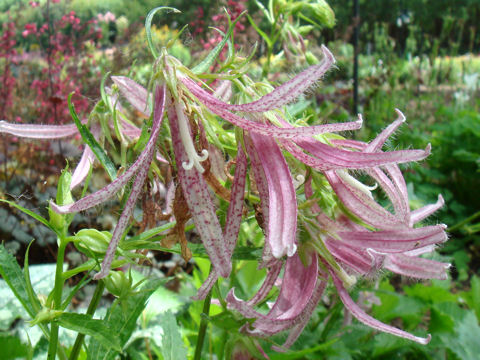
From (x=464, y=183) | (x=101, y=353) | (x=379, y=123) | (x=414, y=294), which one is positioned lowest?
(x=464, y=183)

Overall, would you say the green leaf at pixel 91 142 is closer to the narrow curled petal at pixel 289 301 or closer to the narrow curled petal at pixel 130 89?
the narrow curled petal at pixel 130 89

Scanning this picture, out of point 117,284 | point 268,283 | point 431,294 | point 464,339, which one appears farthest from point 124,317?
point 431,294

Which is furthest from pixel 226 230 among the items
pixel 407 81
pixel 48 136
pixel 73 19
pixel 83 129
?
pixel 407 81

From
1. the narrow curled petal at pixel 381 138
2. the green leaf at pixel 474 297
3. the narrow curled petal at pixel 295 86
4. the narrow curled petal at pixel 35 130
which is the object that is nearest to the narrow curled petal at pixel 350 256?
the narrow curled petal at pixel 381 138

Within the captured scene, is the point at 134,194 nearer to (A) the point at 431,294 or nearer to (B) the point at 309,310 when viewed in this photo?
(B) the point at 309,310

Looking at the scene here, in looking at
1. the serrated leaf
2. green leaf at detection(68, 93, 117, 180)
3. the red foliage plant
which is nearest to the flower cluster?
green leaf at detection(68, 93, 117, 180)

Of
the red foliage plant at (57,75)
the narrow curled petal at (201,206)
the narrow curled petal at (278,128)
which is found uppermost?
the narrow curled petal at (278,128)

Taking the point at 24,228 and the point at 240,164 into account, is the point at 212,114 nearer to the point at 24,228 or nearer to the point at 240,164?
the point at 240,164

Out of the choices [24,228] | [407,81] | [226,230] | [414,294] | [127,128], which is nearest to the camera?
[226,230]
